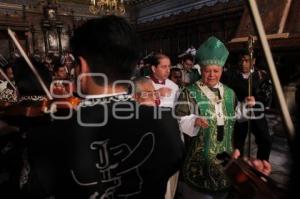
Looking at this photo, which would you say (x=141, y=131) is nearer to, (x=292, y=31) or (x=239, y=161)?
(x=239, y=161)

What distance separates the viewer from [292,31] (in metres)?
5.81

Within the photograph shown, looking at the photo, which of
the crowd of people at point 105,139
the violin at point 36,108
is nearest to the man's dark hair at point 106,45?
the crowd of people at point 105,139

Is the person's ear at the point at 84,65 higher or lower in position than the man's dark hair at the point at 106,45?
lower

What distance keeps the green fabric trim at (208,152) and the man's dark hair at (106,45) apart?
4.81ft

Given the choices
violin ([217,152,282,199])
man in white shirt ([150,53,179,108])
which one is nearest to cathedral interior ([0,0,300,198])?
man in white shirt ([150,53,179,108])

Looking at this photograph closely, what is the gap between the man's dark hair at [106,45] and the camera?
135 cm

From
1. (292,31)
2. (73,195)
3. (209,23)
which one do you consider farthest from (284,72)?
(209,23)

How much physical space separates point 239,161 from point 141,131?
1.67ft

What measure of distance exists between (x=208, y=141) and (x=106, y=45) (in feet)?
5.49

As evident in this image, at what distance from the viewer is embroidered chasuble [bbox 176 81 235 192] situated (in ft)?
8.82

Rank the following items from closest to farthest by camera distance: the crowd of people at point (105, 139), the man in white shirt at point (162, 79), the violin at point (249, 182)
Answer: the violin at point (249, 182), the crowd of people at point (105, 139), the man in white shirt at point (162, 79)

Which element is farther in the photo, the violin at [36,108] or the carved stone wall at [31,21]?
the carved stone wall at [31,21]

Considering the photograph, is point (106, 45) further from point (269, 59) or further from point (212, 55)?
point (212, 55)

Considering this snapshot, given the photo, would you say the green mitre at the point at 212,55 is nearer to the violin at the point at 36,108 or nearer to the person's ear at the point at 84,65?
the violin at the point at 36,108
